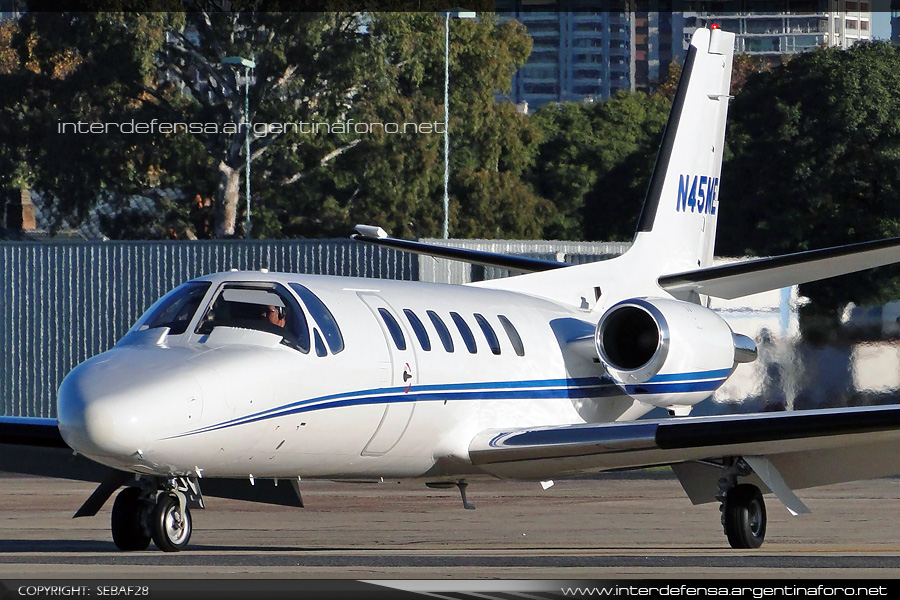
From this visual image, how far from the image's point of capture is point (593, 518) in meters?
16.9

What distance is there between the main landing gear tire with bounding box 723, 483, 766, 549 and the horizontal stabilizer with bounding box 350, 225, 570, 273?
3782 millimetres

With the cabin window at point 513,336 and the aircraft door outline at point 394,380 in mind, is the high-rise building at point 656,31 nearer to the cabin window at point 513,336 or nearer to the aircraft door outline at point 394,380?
the cabin window at point 513,336

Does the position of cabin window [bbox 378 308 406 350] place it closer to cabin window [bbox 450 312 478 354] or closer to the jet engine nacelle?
cabin window [bbox 450 312 478 354]

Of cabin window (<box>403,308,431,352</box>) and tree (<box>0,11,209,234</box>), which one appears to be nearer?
cabin window (<box>403,308,431,352</box>)

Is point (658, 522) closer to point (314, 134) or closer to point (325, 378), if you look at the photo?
point (325, 378)

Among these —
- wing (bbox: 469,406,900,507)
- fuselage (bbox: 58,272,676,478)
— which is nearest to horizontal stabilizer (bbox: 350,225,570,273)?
fuselage (bbox: 58,272,676,478)

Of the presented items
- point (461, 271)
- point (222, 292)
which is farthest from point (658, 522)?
point (461, 271)

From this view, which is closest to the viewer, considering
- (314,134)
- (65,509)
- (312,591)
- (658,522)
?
(312,591)

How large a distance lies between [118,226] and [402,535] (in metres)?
45.0

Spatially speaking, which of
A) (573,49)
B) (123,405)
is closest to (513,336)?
(123,405)

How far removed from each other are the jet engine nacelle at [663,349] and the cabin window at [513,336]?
2.50ft

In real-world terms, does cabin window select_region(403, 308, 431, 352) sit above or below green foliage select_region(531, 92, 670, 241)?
below

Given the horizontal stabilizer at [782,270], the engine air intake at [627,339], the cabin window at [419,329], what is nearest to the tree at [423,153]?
the horizontal stabilizer at [782,270]

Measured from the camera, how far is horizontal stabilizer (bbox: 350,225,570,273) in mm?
16703
